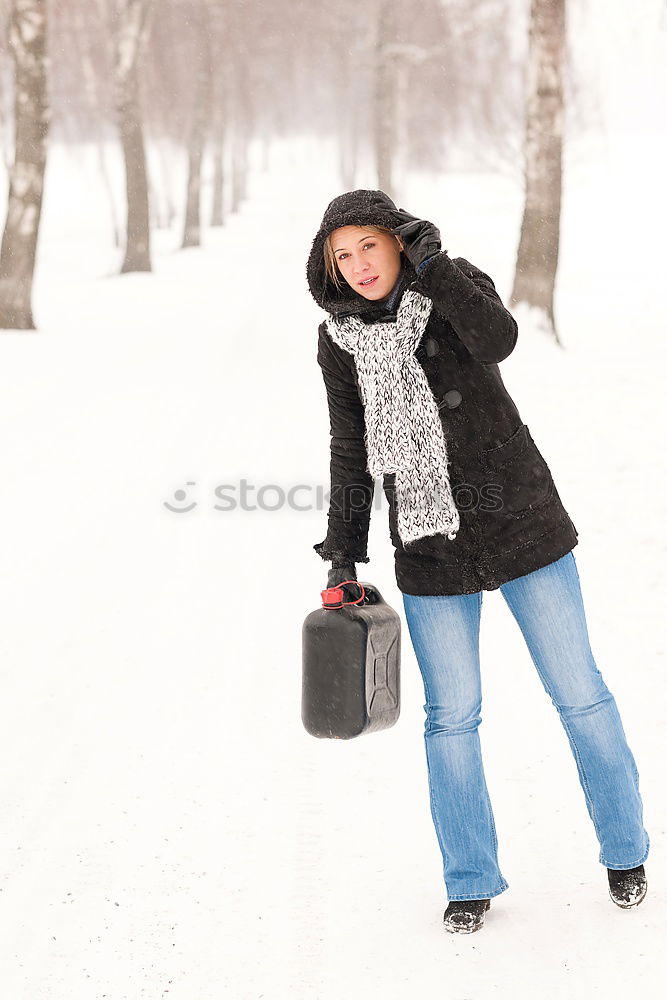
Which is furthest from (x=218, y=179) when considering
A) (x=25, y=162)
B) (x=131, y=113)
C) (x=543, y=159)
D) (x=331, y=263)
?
(x=331, y=263)

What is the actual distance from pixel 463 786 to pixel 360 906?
0.47 m

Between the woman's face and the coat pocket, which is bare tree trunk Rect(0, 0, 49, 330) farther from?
the coat pocket

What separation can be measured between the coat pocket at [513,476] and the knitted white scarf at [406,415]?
0.12 meters

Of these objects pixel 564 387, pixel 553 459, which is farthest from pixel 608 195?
pixel 553 459

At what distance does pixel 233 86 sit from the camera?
36.1 meters

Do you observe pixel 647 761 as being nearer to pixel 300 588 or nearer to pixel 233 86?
pixel 300 588

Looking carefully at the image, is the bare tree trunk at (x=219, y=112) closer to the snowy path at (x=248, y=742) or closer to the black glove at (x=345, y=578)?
the snowy path at (x=248, y=742)

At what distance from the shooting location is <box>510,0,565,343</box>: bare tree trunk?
11.1 metres

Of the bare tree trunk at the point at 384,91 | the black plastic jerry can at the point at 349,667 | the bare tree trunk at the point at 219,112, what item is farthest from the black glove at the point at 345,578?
the bare tree trunk at the point at 219,112

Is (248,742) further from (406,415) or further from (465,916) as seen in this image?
(406,415)

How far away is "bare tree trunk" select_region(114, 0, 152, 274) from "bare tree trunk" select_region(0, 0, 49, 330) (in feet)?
23.3

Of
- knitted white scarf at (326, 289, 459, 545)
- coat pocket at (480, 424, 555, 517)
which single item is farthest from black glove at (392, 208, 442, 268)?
coat pocket at (480, 424, 555, 517)

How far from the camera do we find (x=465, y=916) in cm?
295

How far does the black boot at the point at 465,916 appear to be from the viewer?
9.68 feet
